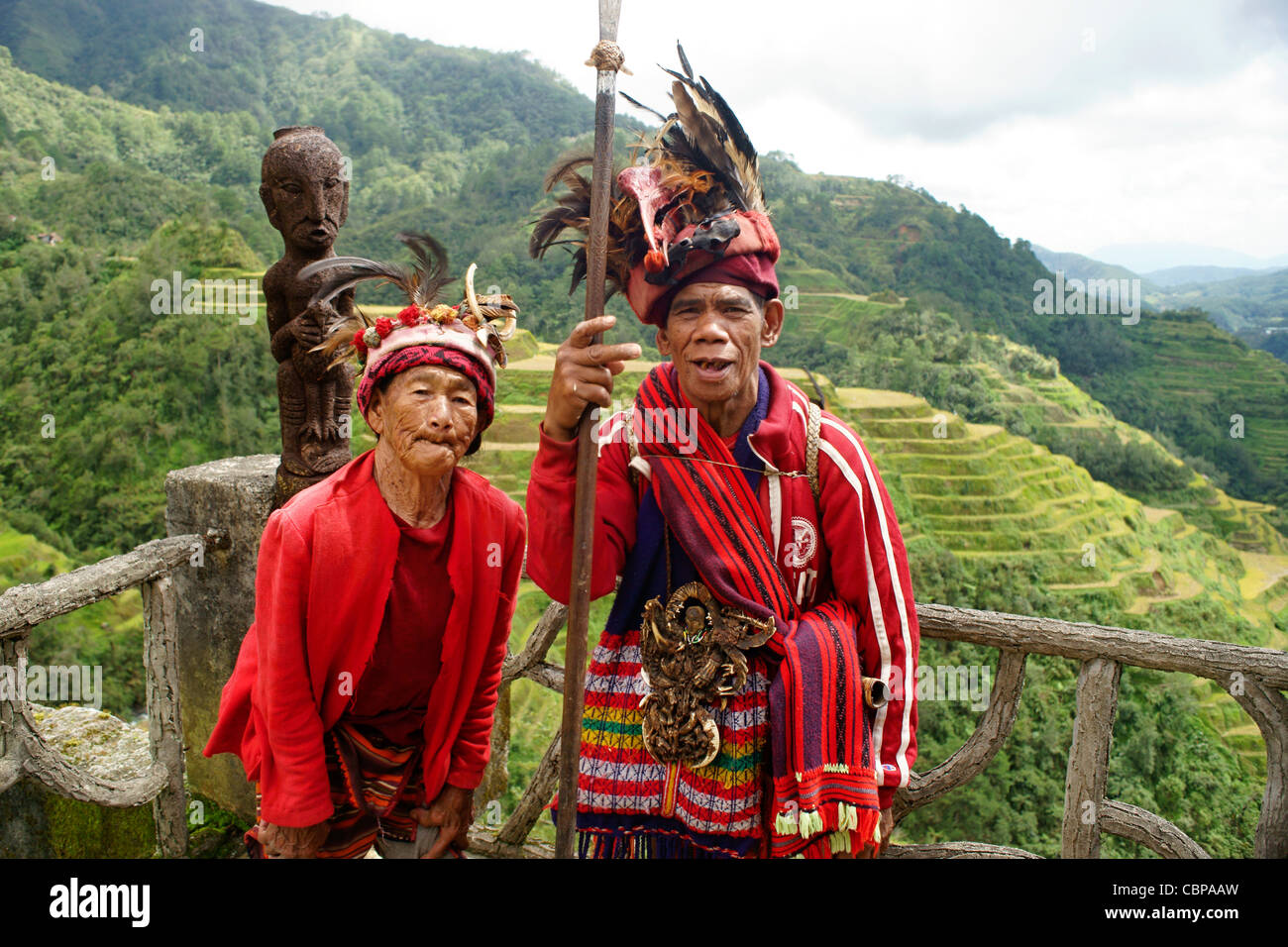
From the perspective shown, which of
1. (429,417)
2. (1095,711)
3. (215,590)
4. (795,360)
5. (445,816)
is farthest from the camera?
(795,360)

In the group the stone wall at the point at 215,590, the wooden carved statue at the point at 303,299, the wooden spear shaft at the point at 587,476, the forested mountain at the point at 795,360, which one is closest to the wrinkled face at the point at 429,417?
the wooden spear shaft at the point at 587,476

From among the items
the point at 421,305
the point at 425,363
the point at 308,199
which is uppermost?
the point at 308,199

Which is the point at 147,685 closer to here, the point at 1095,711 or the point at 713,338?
the point at 713,338

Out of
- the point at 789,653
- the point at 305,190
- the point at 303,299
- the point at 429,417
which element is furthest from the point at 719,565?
the point at 305,190

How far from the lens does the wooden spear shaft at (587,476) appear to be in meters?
1.76

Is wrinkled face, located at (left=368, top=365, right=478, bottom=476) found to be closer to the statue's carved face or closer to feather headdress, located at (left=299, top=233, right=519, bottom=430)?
feather headdress, located at (left=299, top=233, right=519, bottom=430)

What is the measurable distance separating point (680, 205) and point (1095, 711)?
179cm

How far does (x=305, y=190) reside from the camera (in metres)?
2.81

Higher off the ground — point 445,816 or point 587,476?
point 587,476

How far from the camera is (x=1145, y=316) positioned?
4131 centimetres

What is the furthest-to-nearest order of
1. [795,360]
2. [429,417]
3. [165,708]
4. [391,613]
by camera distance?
[795,360], [165,708], [391,613], [429,417]
